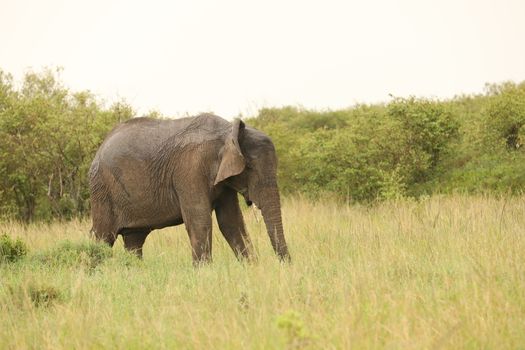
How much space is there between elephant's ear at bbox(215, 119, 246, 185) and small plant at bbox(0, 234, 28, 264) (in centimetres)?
362

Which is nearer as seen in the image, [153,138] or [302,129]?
[153,138]

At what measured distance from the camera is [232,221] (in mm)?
10820

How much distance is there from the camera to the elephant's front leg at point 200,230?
405 inches

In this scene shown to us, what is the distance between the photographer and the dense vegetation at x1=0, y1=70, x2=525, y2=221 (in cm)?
1923

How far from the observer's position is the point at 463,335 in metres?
5.50

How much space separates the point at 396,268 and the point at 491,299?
2.10 m

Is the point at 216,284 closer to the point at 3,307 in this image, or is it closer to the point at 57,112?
the point at 3,307

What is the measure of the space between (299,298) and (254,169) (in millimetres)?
3218

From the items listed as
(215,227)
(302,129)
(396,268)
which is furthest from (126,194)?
(302,129)

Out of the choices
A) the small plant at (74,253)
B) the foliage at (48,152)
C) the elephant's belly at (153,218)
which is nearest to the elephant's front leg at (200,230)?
the elephant's belly at (153,218)

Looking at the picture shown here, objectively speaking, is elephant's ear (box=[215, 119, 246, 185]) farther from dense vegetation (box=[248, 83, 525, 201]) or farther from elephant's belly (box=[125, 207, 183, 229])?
dense vegetation (box=[248, 83, 525, 201])

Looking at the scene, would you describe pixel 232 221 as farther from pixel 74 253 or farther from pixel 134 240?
pixel 74 253

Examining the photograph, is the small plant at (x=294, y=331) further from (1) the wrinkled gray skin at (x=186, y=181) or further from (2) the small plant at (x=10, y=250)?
(2) the small plant at (x=10, y=250)

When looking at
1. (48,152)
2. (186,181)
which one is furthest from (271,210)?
(48,152)
